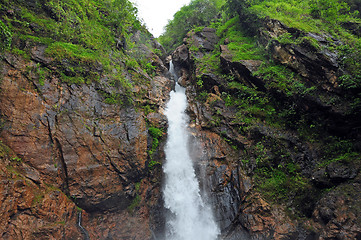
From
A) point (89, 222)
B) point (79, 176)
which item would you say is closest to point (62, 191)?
point (79, 176)

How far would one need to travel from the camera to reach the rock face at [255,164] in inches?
287

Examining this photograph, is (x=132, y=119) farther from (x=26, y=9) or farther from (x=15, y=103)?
(x=26, y=9)

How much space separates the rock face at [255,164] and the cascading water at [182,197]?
56 centimetres

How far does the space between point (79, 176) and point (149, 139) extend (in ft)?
14.5

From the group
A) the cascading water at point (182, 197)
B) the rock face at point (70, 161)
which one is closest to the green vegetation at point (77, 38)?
the rock face at point (70, 161)

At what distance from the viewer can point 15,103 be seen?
776 cm

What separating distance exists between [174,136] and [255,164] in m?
5.74

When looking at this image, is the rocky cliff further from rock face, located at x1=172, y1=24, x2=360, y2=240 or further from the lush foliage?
the lush foliage

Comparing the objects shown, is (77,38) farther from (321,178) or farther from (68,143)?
(321,178)

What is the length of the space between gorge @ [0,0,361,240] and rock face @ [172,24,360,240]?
0.20 ft

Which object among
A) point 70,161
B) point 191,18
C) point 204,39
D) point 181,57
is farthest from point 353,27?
point 70,161

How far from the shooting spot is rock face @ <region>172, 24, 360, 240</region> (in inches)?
287

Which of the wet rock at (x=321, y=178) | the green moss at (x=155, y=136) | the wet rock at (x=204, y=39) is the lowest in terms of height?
the green moss at (x=155, y=136)

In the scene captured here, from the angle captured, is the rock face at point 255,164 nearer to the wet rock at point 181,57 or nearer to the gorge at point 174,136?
the gorge at point 174,136
